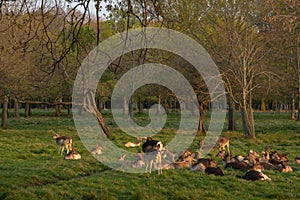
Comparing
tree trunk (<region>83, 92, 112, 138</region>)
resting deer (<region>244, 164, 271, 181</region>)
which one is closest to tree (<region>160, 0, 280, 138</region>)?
tree trunk (<region>83, 92, 112, 138</region>)

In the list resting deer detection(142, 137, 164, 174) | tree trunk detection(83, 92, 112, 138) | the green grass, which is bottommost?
the green grass

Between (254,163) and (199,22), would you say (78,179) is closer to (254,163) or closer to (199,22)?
(254,163)

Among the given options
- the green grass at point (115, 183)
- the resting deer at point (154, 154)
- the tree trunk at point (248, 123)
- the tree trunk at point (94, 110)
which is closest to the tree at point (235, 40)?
the tree trunk at point (248, 123)

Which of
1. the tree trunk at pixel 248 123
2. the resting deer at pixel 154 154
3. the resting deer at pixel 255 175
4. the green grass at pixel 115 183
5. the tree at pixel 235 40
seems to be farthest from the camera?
the tree at pixel 235 40

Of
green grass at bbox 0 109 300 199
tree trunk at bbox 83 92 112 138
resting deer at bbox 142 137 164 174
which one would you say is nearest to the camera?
green grass at bbox 0 109 300 199

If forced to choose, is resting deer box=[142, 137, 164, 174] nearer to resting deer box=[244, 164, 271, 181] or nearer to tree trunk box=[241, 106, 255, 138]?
resting deer box=[244, 164, 271, 181]

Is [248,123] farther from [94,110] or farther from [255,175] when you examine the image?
[255,175]

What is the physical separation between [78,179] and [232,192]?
456 cm

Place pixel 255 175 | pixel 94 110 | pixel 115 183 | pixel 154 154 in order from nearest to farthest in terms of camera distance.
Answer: pixel 115 183, pixel 255 175, pixel 154 154, pixel 94 110

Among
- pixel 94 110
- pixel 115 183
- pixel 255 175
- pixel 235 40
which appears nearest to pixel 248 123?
pixel 235 40

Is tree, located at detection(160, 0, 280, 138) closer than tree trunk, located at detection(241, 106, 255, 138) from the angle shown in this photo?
No

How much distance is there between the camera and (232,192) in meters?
9.96

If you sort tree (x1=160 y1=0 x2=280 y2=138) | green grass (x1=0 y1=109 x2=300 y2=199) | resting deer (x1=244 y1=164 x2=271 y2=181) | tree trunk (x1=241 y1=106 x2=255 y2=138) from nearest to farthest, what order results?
1. green grass (x1=0 y1=109 x2=300 y2=199)
2. resting deer (x1=244 y1=164 x2=271 y2=181)
3. tree trunk (x1=241 y1=106 x2=255 y2=138)
4. tree (x1=160 y1=0 x2=280 y2=138)

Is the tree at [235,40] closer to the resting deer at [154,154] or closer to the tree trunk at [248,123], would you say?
the tree trunk at [248,123]
